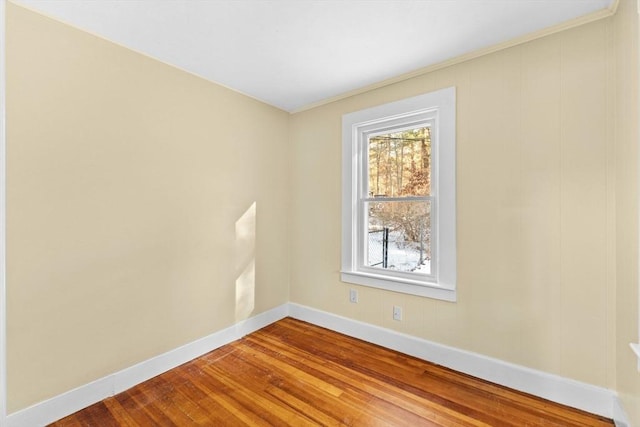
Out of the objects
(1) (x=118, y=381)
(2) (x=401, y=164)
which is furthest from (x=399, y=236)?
(1) (x=118, y=381)

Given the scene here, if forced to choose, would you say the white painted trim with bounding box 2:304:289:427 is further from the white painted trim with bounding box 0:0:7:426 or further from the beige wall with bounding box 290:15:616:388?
the beige wall with bounding box 290:15:616:388

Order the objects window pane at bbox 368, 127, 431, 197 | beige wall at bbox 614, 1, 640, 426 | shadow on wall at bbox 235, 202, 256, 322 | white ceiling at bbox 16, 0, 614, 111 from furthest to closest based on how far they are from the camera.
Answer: shadow on wall at bbox 235, 202, 256, 322 → window pane at bbox 368, 127, 431, 197 → white ceiling at bbox 16, 0, 614, 111 → beige wall at bbox 614, 1, 640, 426

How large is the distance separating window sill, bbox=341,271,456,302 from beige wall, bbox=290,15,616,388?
7cm

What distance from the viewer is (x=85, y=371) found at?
72.4 inches

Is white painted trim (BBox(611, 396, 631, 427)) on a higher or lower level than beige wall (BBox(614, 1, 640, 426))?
lower

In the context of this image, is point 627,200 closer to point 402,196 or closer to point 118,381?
point 402,196

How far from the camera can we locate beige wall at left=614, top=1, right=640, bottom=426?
4.57ft

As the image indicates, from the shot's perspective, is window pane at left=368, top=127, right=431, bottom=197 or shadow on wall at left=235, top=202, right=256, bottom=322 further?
shadow on wall at left=235, top=202, right=256, bottom=322

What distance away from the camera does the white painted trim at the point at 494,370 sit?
68.7 inches

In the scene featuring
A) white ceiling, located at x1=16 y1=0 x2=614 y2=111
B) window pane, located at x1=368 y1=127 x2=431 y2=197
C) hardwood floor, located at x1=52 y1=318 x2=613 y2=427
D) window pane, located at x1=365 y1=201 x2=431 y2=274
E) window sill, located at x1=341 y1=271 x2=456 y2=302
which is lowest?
hardwood floor, located at x1=52 y1=318 x2=613 y2=427

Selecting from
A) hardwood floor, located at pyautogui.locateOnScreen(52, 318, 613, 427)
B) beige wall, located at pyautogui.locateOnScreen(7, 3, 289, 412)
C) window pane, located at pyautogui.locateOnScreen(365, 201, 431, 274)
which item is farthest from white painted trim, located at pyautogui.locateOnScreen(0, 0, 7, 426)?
window pane, located at pyautogui.locateOnScreen(365, 201, 431, 274)

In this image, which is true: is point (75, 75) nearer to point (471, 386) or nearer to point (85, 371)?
point (85, 371)

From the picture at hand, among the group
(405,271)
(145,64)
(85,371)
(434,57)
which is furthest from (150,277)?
(434,57)

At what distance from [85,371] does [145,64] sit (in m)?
2.15
